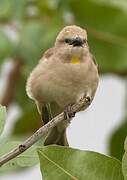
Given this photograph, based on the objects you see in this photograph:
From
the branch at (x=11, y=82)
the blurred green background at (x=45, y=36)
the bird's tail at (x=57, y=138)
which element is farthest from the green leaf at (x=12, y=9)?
the bird's tail at (x=57, y=138)

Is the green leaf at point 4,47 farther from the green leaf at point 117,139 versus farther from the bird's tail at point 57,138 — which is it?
the bird's tail at point 57,138

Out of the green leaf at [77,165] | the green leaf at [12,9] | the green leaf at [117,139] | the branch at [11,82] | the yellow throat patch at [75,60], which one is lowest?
the green leaf at [117,139]

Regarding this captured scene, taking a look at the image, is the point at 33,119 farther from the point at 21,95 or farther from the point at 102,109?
the point at 102,109

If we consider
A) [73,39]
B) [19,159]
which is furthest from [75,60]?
[19,159]

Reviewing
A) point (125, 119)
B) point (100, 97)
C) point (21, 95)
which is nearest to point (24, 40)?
point (21, 95)

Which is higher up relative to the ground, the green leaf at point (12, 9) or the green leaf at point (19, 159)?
the green leaf at point (12, 9)

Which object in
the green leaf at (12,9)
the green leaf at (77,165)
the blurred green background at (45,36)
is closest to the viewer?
the green leaf at (77,165)

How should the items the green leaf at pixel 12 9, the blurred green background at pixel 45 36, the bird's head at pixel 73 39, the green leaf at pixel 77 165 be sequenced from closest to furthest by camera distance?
the green leaf at pixel 77 165 → the bird's head at pixel 73 39 → the green leaf at pixel 12 9 → the blurred green background at pixel 45 36

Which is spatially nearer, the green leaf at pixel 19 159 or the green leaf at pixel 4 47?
the green leaf at pixel 19 159
